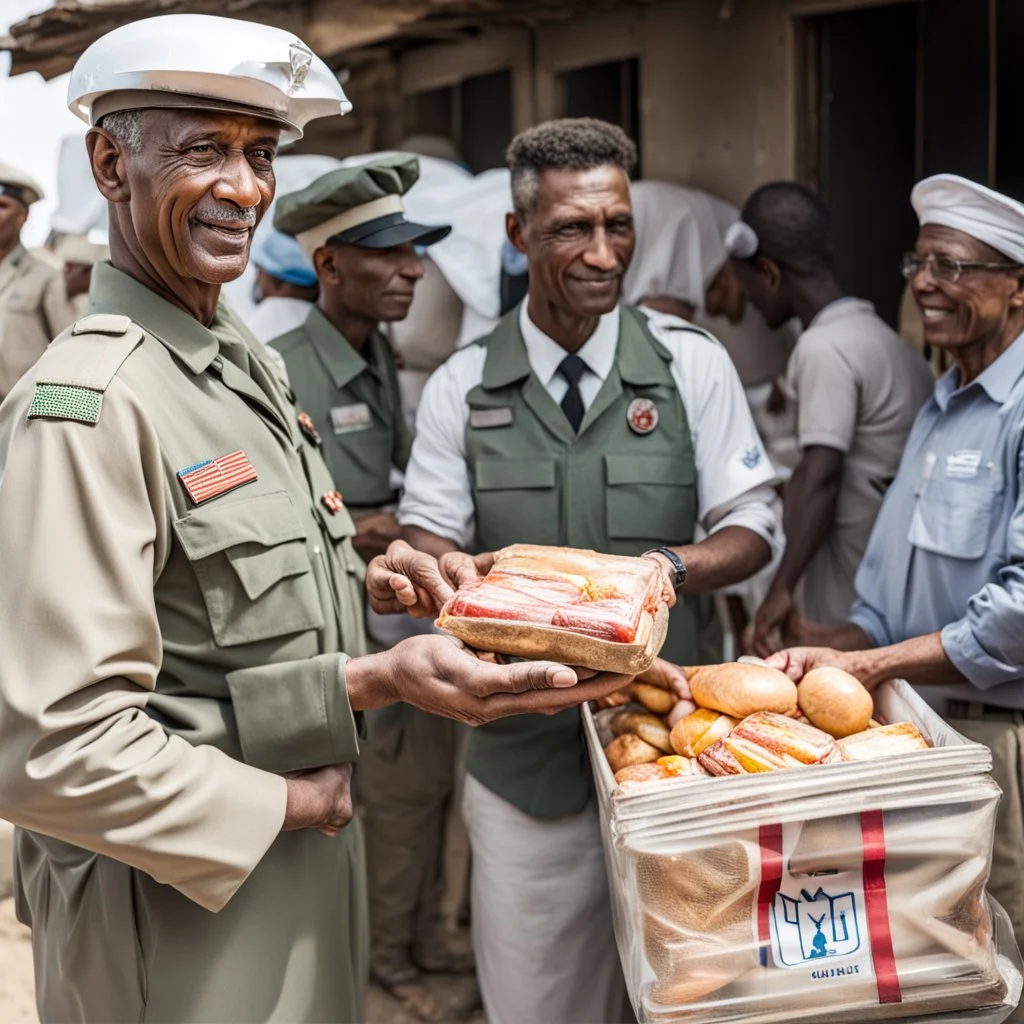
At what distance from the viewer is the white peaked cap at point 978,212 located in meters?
2.59

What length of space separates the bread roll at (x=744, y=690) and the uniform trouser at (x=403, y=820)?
1.99m

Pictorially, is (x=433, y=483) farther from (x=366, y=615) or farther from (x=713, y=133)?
(x=713, y=133)

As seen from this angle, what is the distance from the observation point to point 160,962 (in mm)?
1798

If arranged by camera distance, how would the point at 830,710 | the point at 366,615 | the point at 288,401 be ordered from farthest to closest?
the point at 366,615
the point at 288,401
the point at 830,710

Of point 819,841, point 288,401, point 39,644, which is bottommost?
point 819,841


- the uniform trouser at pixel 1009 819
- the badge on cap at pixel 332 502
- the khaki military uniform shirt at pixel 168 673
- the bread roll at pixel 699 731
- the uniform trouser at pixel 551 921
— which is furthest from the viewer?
the uniform trouser at pixel 551 921

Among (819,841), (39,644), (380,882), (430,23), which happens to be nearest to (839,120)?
(430,23)

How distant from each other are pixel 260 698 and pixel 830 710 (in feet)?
2.96

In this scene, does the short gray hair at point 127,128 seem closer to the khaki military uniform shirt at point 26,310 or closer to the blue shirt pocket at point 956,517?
the blue shirt pocket at point 956,517

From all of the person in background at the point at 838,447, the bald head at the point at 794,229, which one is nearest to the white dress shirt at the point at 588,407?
the person in background at the point at 838,447

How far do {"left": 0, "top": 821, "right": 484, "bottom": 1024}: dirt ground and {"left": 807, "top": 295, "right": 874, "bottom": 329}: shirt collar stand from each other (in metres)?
2.42

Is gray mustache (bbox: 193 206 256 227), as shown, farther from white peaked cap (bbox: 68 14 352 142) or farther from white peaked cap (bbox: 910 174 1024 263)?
white peaked cap (bbox: 910 174 1024 263)

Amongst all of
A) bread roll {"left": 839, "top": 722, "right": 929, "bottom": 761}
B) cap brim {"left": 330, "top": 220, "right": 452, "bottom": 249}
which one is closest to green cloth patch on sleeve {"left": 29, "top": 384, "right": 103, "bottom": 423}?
bread roll {"left": 839, "top": 722, "right": 929, "bottom": 761}

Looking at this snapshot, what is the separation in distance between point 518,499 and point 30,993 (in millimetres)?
2543
